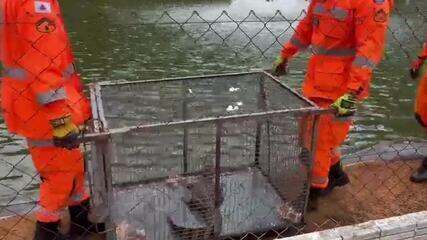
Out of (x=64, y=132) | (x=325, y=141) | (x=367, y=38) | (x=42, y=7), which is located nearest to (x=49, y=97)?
(x=64, y=132)

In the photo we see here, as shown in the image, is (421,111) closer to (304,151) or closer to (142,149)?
(304,151)

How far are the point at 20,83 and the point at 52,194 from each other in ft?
2.53

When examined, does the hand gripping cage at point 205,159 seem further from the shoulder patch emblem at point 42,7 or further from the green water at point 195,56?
the green water at point 195,56

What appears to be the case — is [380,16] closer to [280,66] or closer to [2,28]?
[280,66]

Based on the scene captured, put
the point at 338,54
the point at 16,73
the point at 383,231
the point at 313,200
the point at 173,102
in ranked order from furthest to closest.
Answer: the point at 313,200, the point at 173,102, the point at 338,54, the point at 16,73, the point at 383,231

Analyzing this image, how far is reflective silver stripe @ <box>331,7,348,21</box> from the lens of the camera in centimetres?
346

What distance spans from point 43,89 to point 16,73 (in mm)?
251

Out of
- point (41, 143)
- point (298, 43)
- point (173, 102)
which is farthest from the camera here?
point (298, 43)

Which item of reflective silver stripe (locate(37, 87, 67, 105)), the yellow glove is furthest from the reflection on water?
the yellow glove

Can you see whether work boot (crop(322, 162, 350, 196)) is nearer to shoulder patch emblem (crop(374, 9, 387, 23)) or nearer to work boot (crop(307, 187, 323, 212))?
work boot (crop(307, 187, 323, 212))

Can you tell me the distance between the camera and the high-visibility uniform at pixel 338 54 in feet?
10.9

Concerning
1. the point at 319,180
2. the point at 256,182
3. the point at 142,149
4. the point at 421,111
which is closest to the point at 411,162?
the point at 421,111

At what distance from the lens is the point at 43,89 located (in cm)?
280

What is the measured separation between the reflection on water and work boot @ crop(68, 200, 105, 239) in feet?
5.13
